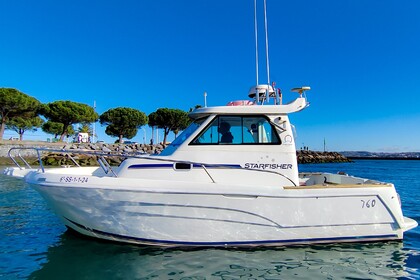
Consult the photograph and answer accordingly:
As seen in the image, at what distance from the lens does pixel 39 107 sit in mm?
41219

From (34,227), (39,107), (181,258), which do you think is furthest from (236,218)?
(39,107)

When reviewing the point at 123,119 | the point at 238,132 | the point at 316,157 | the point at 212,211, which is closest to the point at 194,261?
the point at 212,211

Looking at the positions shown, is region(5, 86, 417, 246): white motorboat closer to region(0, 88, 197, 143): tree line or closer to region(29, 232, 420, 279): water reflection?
region(29, 232, 420, 279): water reflection

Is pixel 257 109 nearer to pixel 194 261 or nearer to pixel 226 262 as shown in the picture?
pixel 226 262

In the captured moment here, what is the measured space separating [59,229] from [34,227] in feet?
2.09

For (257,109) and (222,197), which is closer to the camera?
(222,197)

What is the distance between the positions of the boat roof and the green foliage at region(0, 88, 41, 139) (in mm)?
38974

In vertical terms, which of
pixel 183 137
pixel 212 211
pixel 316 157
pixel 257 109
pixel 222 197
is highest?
pixel 257 109

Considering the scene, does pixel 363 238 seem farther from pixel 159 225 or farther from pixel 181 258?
pixel 159 225

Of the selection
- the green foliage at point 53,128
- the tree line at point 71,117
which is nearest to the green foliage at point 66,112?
the tree line at point 71,117

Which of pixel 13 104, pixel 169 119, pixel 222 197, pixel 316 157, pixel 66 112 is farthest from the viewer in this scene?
pixel 316 157

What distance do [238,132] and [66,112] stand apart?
43.4m

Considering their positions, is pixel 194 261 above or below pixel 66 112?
below

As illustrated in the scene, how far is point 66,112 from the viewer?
42.8 metres
